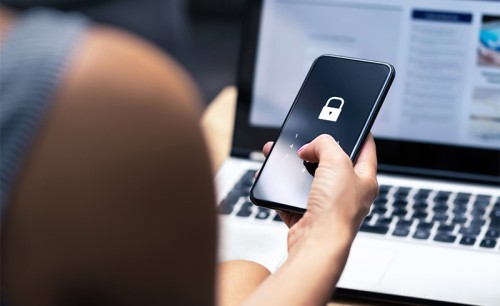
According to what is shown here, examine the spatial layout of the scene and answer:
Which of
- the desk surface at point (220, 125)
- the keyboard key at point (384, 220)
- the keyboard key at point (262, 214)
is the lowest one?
the desk surface at point (220, 125)

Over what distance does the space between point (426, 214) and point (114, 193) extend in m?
0.54

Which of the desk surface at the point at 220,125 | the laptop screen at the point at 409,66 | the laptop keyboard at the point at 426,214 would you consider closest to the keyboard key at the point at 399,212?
the laptop keyboard at the point at 426,214

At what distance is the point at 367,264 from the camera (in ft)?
2.32

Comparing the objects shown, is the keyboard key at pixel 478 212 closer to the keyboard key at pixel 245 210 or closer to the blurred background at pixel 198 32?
the keyboard key at pixel 245 210

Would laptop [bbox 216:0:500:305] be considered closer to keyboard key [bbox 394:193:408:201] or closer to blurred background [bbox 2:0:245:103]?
keyboard key [bbox 394:193:408:201]

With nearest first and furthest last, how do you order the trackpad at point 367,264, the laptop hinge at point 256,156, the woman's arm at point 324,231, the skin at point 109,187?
the skin at point 109,187, the woman's arm at point 324,231, the trackpad at point 367,264, the laptop hinge at point 256,156

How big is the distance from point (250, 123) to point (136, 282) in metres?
0.62

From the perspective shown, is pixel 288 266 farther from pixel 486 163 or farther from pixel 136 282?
pixel 486 163

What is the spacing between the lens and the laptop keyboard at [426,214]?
747 millimetres

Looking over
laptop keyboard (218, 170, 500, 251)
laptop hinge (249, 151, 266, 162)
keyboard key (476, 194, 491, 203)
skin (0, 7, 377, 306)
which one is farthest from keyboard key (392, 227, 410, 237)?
skin (0, 7, 377, 306)

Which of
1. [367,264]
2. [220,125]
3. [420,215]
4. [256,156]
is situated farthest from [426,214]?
[220,125]

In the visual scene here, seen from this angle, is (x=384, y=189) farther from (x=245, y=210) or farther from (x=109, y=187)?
(x=109, y=187)

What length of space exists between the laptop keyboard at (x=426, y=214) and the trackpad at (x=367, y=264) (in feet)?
0.11

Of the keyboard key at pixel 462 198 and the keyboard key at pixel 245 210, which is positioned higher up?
the keyboard key at pixel 462 198
